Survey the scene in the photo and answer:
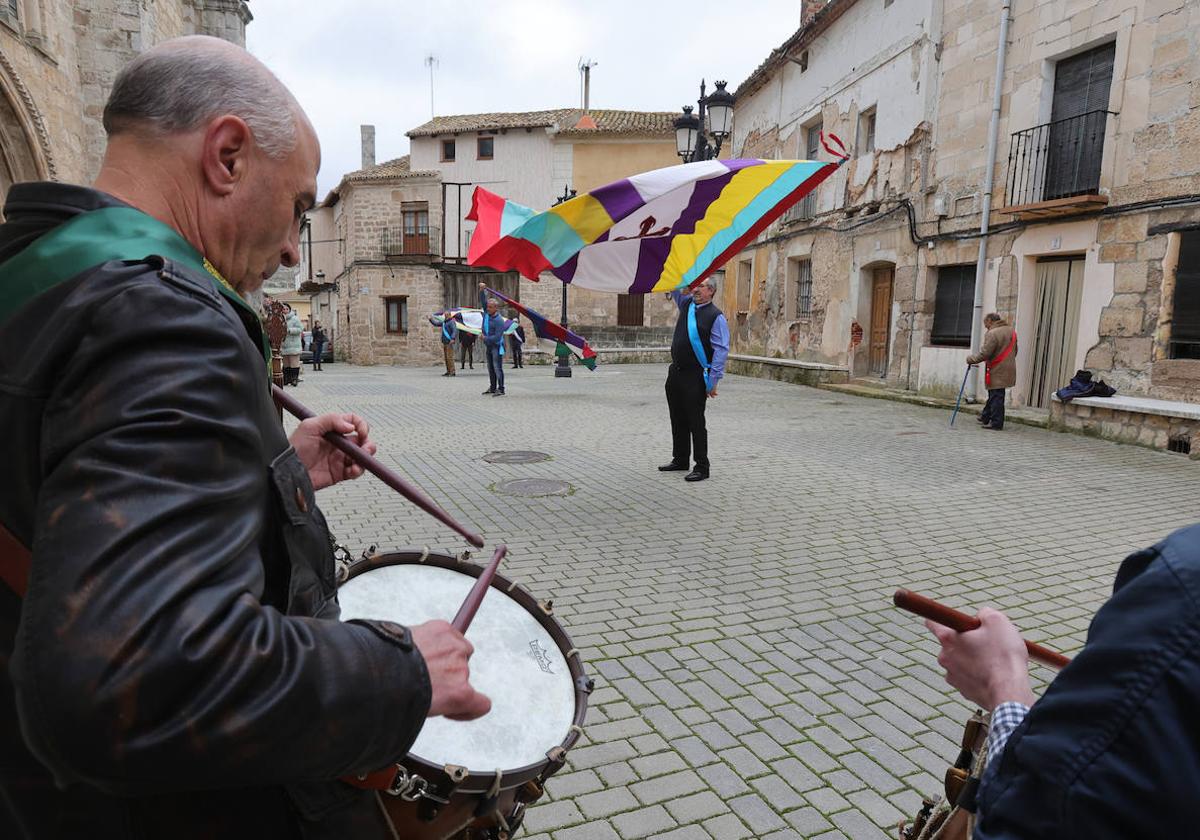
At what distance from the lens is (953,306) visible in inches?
563

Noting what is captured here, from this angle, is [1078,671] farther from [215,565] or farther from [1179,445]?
[1179,445]

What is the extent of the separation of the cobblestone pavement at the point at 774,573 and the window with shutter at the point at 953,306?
139 inches

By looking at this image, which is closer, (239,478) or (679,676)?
(239,478)

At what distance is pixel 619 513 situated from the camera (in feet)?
21.0

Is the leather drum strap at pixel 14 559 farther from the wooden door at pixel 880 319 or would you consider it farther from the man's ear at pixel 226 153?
the wooden door at pixel 880 319

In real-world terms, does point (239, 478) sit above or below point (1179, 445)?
above

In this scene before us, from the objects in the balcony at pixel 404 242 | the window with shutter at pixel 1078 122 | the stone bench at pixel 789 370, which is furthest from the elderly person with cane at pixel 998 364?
the balcony at pixel 404 242

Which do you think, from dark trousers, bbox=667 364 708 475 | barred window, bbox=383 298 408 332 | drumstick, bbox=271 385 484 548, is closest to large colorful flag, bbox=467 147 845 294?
dark trousers, bbox=667 364 708 475

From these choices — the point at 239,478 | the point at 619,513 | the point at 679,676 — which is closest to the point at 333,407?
the point at 619,513

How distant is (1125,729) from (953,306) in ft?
49.7

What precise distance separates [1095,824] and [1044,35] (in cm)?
1469

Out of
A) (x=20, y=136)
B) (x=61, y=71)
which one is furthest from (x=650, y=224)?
(x=61, y=71)

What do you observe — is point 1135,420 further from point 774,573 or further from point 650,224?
point 774,573

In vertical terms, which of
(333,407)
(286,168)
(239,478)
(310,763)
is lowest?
(333,407)
